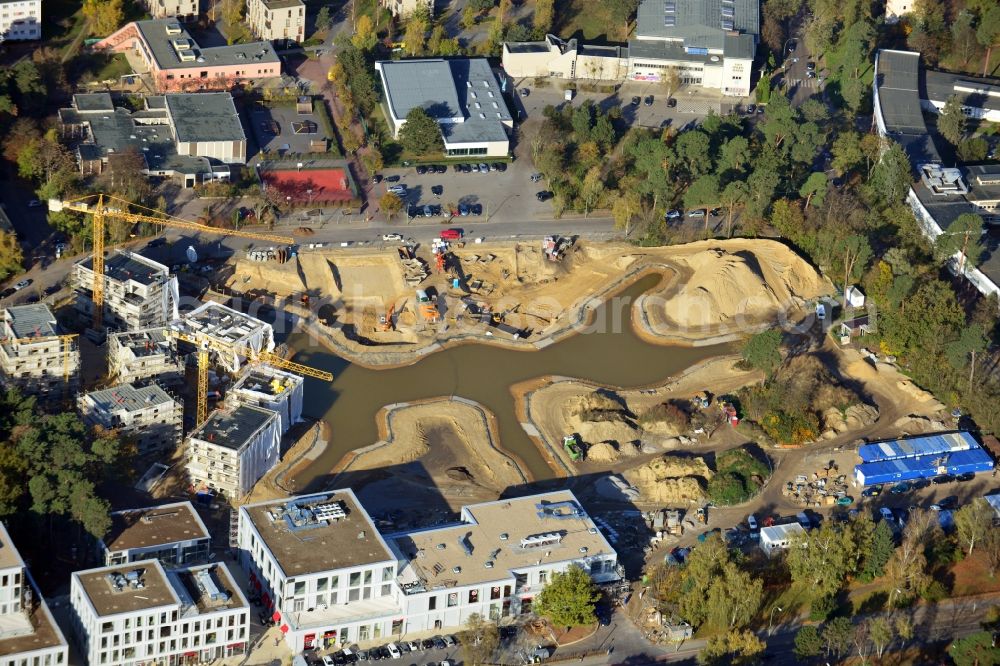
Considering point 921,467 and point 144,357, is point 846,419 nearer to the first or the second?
point 921,467

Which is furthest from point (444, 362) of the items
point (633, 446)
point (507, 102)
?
point (507, 102)

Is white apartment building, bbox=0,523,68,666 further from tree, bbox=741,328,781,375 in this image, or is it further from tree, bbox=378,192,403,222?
tree, bbox=741,328,781,375

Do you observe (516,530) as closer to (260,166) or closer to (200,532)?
(200,532)

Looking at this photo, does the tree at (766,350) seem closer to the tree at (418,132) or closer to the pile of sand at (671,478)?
the pile of sand at (671,478)

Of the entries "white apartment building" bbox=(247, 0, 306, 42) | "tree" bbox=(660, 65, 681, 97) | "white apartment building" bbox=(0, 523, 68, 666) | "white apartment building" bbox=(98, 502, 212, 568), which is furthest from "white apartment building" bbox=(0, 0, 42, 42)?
"white apartment building" bbox=(0, 523, 68, 666)

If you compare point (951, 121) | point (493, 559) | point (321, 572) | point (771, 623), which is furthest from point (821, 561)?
point (951, 121)

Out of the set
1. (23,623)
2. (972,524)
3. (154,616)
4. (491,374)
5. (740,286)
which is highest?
(740,286)
